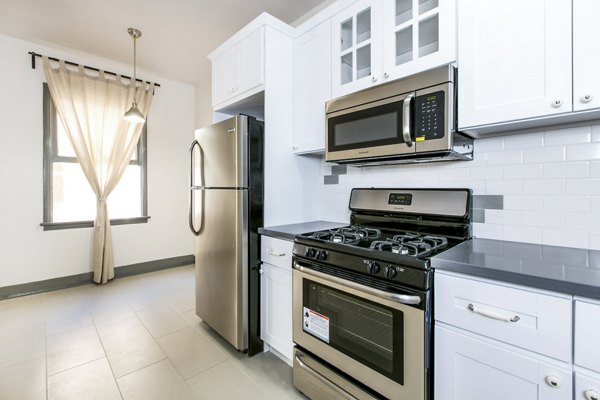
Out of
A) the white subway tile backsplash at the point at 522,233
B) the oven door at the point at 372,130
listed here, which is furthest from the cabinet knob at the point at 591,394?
the oven door at the point at 372,130

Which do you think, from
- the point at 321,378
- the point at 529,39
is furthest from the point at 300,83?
the point at 321,378

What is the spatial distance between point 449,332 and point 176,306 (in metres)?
2.61

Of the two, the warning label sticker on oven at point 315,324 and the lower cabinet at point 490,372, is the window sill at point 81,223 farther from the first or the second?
the lower cabinet at point 490,372

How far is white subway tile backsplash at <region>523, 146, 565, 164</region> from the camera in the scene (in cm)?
134

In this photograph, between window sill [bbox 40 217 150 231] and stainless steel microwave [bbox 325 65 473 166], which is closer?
stainless steel microwave [bbox 325 65 473 166]

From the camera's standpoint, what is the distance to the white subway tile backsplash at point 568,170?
1.28 meters

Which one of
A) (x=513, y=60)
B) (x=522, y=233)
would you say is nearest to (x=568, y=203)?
(x=522, y=233)

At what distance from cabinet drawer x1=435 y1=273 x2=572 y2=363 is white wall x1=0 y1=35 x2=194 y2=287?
3.94 metres

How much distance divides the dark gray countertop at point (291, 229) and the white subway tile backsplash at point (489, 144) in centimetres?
103

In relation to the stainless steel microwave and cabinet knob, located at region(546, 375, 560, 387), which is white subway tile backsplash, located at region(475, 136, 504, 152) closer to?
the stainless steel microwave

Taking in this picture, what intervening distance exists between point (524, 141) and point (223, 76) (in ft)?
7.23

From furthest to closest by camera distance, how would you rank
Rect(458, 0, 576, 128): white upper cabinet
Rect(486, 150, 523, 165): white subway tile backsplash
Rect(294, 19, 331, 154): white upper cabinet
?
Rect(294, 19, 331, 154): white upper cabinet
Rect(486, 150, 523, 165): white subway tile backsplash
Rect(458, 0, 576, 128): white upper cabinet

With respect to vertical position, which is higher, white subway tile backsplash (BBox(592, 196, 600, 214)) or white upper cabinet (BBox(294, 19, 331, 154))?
white upper cabinet (BBox(294, 19, 331, 154))

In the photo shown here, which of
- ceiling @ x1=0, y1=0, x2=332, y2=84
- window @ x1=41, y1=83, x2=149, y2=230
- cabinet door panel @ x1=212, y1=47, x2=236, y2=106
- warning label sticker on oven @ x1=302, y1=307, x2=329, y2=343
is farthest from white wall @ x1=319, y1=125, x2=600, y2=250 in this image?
window @ x1=41, y1=83, x2=149, y2=230
